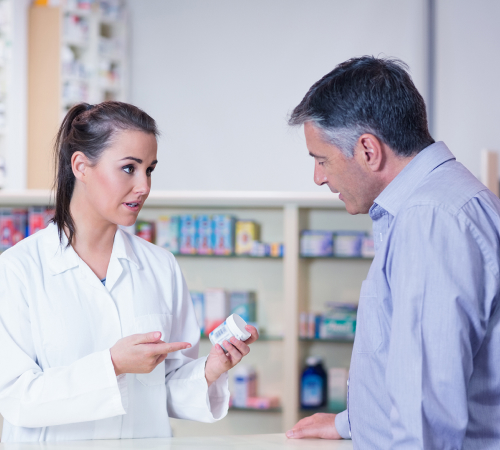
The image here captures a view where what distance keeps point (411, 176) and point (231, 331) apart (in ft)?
2.05

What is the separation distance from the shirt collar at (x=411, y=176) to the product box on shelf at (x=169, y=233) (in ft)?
8.56

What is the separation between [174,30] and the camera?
4887mm

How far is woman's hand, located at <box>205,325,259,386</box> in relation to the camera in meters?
1.50

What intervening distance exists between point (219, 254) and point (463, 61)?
238 centimetres

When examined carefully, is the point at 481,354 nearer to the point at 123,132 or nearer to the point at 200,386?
the point at 200,386

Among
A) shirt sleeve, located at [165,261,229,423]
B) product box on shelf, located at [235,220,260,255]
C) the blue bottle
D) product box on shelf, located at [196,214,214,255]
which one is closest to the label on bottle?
the blue bottle

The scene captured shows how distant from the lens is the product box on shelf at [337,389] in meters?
3.53

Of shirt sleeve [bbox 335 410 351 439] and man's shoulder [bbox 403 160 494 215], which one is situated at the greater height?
man's shoulder [bbox 403 160 494 215]

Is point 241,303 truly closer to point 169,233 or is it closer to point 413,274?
point 169,233

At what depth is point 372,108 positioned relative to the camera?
3.82 ft

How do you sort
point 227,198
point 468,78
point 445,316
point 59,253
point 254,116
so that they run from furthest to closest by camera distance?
point 254,116 < point 468,78 < point 227,198 < point 59,253 < point 445,316

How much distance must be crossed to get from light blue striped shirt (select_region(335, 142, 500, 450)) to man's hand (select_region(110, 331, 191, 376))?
23.8 inches

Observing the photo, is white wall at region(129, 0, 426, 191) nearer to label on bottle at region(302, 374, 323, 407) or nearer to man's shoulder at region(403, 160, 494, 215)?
label on bottle at region(302, 374, 323, 407)

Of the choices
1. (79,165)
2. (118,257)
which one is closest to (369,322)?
(118,257)
